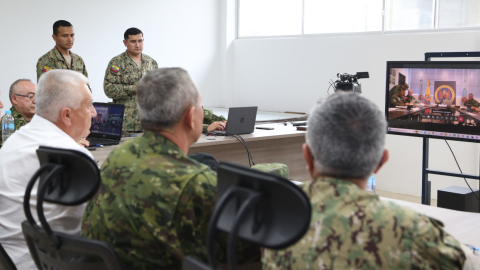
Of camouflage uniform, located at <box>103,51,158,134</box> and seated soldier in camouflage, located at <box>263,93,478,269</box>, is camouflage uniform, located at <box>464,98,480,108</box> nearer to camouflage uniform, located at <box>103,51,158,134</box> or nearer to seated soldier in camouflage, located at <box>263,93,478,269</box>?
seated soldier in camouflage, located at <box>263,93,478,269</box>

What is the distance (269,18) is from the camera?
759 centimetres

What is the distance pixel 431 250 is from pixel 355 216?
17cm

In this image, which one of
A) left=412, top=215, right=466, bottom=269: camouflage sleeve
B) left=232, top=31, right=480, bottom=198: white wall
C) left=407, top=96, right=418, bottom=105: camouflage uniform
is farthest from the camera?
left=232, top=31, right=480, bottom=198: white wall

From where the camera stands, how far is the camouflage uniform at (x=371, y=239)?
3.35 ft

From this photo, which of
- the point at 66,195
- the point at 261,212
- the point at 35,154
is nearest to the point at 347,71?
the point at 35,154

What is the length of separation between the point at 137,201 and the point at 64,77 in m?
0.83

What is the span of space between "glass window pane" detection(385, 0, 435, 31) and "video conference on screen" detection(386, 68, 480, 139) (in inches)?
Result: 108

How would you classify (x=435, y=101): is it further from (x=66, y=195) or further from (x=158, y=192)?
(x=66, y=195)

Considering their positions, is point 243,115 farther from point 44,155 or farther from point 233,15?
point 233,15

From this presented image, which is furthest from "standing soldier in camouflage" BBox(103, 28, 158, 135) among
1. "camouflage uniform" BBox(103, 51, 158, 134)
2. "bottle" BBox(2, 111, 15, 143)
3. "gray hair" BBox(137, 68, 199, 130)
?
"gray hair" BBox(137, 68, 199, 130)

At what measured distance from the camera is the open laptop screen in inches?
139

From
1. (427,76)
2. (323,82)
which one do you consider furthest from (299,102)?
(427,76)

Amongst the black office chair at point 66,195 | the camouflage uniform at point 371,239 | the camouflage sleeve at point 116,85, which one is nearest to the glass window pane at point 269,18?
the camouflage sleeve at point 116,85

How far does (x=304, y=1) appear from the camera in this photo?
7.13 m
